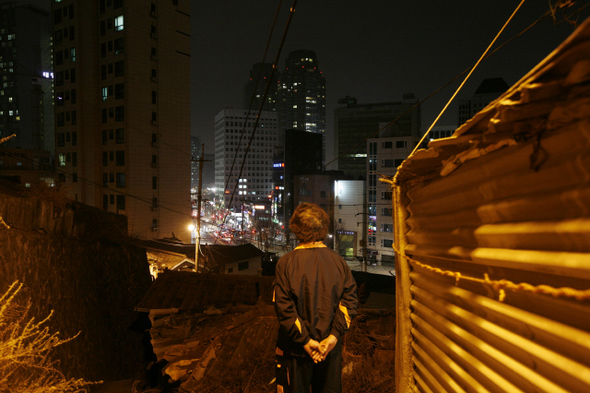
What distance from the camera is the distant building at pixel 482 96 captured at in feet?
266

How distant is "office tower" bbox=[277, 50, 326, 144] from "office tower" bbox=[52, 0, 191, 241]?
126 m

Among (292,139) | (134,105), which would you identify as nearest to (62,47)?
(134,105)

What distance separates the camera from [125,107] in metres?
31.3

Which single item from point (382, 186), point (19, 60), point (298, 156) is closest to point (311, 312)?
point (382, 186)

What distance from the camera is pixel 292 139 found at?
2191 inches

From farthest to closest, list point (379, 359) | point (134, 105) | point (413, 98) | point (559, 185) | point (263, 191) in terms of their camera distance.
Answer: point (263, 191)
point (413, 98)
point (134, 105)
point (379, 359)
point (559, 185)

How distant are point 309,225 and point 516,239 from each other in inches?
59.4

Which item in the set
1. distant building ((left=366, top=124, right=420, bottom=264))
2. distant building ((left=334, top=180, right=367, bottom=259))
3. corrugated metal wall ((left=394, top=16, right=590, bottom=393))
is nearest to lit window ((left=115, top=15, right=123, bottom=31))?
distant building ((left=366, top=124, right=420, bottom=264))

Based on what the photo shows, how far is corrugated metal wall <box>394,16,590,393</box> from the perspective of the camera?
1196mm

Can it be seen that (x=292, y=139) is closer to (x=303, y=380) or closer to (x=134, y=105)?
(x=134, y=105)

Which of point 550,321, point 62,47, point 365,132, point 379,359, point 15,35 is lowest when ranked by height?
point 379,359

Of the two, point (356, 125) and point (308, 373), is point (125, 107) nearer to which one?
point (308, 373)

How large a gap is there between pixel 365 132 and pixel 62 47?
80.7 meters

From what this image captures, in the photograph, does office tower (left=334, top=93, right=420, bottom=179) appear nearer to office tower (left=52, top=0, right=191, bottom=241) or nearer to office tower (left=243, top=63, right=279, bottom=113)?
office tower (left=243, top=63, right=279, bottom=113)
